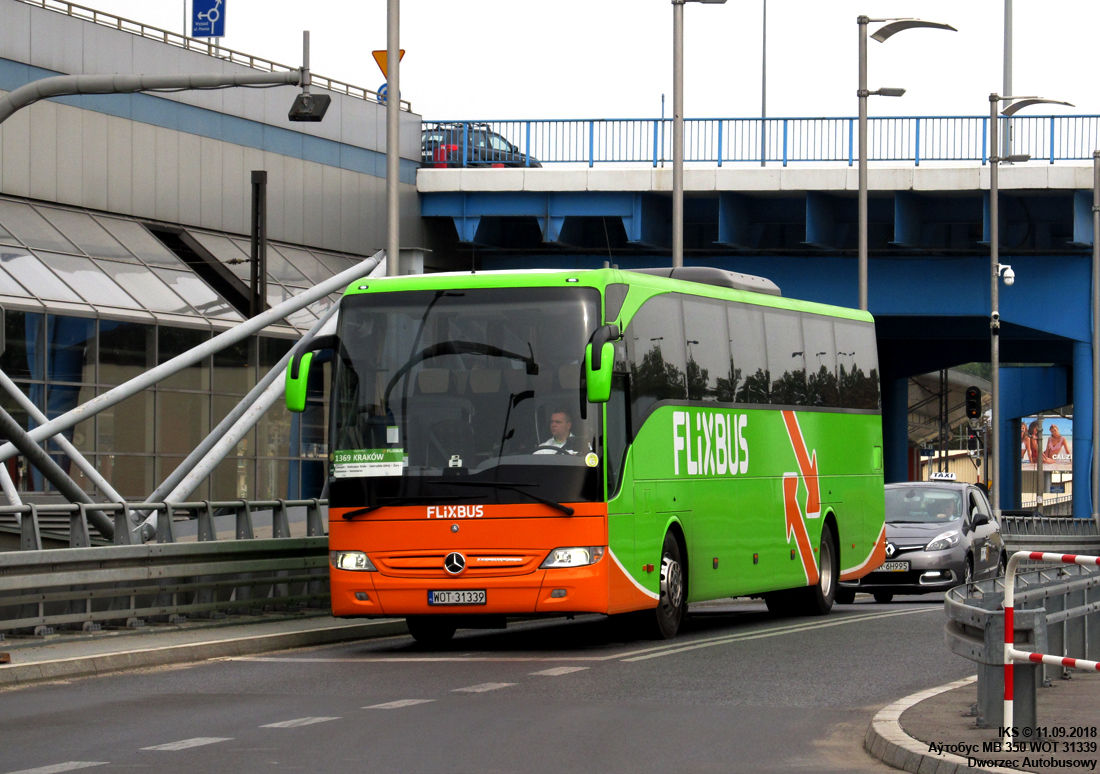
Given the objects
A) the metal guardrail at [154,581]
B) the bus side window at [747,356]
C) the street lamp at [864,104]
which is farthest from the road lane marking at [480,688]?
the street lamp at [864,104]

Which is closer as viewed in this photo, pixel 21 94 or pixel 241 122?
pixel 21 94

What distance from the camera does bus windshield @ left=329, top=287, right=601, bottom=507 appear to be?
15367 mm

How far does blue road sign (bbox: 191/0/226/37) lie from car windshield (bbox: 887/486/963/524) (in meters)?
18.7

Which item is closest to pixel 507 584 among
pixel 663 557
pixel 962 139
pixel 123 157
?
pixel 663 557

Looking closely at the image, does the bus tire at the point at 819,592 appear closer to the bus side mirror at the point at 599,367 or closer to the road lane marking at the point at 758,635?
the road lane marking at the point at 758,635

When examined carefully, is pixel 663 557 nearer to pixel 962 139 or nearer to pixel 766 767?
pixel 766 767

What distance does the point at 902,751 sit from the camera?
902cm

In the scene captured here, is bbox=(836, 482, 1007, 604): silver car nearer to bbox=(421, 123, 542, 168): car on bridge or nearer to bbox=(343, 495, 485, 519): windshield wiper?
bbox=(343, 495, 485, 519): windshield wiper

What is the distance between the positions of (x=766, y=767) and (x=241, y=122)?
28.7 m

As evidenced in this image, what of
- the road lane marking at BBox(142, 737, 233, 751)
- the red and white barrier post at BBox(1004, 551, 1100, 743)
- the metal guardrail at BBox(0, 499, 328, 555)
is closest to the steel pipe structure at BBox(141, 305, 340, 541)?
the metal guardrail at BBox(0, 499, 328, 555)

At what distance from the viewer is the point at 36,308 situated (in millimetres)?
27672

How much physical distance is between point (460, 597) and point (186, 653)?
2368mm

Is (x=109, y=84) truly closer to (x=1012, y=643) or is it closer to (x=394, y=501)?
(x=394, y=501)

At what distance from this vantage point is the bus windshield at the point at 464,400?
605 inches
